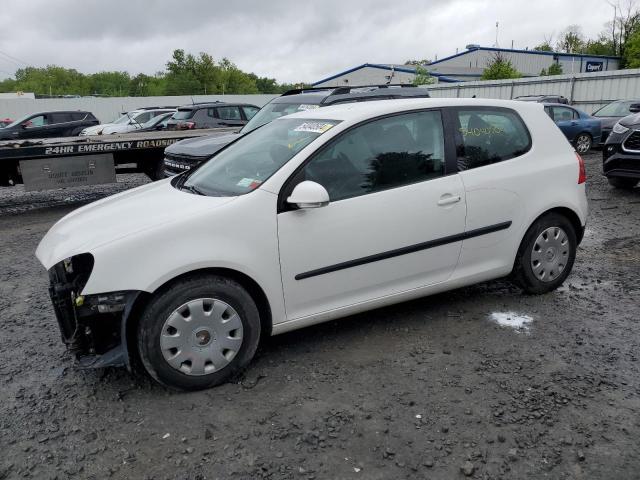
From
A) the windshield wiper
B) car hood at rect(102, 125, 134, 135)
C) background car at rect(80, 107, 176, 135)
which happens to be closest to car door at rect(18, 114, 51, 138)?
background car at rect(80, 107, 176, 135)

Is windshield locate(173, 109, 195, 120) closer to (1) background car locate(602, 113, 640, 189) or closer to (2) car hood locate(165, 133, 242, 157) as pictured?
(2) car hood locate(165, 133, 242, 157)

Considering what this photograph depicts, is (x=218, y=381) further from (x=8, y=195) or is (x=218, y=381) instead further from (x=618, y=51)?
(x=618, y=51)

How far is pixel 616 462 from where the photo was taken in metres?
2.61

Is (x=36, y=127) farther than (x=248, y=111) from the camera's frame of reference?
Yes

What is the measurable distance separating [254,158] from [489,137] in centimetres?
178

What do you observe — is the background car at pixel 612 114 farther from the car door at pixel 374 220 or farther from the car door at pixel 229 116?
the car door at pixel 374 220

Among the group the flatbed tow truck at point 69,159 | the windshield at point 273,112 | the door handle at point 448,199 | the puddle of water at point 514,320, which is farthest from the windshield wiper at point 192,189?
the flatbed tow truck at point 69,159

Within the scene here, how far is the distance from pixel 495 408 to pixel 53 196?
1005 cm

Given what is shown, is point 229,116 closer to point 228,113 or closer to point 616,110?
point 228,113

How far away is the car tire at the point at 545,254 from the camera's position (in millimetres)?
4398

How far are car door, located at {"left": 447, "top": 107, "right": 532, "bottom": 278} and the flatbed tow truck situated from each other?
6605mm

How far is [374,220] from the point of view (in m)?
3.61

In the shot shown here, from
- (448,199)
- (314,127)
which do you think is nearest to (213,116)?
(314,127)

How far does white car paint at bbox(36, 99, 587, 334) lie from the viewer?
3145mm
